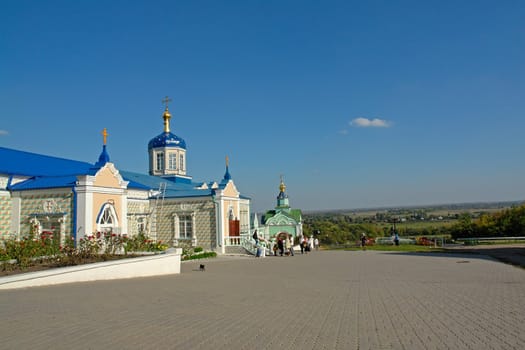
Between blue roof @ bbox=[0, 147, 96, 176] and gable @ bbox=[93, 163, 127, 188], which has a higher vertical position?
blue roof @ bbox=[0, 147, 96, 176]

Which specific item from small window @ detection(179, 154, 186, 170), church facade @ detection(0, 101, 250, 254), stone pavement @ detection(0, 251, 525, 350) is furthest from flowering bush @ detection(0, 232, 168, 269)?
small window @ detection(179, 154, 186, 170)

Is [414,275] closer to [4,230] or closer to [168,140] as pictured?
[4,230]

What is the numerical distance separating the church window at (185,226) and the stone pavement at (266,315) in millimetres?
13757

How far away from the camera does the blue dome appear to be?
109 feet

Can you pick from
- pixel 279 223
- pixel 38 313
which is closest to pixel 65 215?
pixel 38 313

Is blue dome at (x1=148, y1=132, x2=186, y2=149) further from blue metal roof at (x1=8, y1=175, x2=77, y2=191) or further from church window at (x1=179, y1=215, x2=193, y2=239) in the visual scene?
blue metal roof at (x1=8, y1=175, x2=77, y2=191)

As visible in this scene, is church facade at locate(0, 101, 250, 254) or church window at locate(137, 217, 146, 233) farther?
church window at locate(137, 217, 146, 233)

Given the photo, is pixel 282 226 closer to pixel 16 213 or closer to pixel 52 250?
pixel 16 213

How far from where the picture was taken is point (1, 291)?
9070mm

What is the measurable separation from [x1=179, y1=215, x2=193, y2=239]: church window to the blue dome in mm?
8888

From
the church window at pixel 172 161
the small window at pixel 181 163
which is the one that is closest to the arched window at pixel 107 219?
the church window at pixel 172 161

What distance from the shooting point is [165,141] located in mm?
33156

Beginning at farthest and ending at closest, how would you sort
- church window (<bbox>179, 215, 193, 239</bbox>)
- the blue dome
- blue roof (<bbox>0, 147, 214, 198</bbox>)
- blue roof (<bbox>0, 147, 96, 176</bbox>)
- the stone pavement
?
1. the blue dome
2. church window (<bbox>179, 215, 193, 239</bbox>)
3. blue roof (<bbox>0, 147, 96, 176</bbox>)
4. blue roof (<bbox>0, 147, 214, 198</bbox>)
5. the stone pavement

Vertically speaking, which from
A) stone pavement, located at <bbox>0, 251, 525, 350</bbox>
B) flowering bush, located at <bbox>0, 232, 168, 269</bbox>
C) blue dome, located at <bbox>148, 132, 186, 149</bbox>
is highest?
blue dome, located at <bbox>148, 132, 186, 149</bbox>
